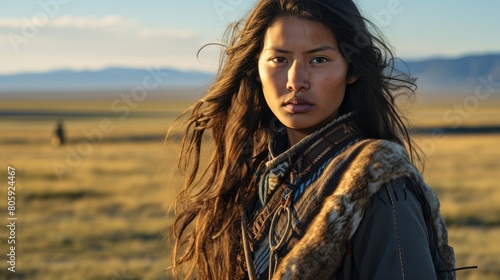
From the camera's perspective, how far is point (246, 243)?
229 cm

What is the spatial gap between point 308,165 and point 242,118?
560mm

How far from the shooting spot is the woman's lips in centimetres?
221

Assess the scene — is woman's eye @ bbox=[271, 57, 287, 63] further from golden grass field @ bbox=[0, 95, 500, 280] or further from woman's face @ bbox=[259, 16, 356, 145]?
golden grass field @ bbox=[0, 95, 500, 280]

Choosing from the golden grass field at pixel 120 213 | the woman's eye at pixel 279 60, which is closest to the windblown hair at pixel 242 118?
the woman's eye at pixel 279 60

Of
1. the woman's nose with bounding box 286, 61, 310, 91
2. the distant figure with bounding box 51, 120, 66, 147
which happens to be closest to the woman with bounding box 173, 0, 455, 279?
the woman's nose with bounding box 286, 61, 310, 91

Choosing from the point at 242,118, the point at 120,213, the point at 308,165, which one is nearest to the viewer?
the point at 308,165

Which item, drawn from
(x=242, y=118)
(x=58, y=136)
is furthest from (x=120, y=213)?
(x=58, y=136)

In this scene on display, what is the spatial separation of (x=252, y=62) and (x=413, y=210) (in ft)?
2.97

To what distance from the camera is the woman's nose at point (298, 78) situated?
219 cm

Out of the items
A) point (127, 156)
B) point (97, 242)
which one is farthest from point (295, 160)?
point (127, 156)

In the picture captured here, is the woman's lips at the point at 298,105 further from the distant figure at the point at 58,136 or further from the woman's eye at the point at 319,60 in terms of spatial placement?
the distant figure at the point at 58,136

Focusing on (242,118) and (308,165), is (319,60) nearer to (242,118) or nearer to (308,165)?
(308,165)

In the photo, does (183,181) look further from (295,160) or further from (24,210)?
(24,210)

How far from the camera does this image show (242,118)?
2682 mm
